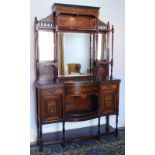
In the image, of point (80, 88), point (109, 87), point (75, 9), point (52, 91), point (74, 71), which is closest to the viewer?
point (52, 91)

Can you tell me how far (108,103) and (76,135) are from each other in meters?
0.73

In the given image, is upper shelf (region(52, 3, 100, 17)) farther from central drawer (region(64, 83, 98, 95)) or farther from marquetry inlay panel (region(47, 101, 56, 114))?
marquetry inlay panel (region(47, 101, 56, 114))

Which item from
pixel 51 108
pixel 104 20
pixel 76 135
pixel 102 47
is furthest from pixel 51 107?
pixel 104 20

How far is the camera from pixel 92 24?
11.4ft

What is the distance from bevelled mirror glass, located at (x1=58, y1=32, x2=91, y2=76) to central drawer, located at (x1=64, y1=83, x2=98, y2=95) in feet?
1.24

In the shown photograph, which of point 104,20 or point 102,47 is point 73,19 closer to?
point 104,20

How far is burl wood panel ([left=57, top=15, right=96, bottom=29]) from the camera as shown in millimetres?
3271

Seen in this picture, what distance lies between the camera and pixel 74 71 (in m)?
3.43

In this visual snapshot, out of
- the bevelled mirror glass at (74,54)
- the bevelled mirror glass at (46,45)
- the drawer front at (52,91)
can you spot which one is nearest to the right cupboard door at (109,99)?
the bevelled mirror glass at (74,54)

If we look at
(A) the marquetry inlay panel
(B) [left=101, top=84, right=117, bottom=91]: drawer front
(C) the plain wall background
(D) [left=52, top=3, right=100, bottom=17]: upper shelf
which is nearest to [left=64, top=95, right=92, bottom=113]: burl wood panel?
(C) the plain wall background

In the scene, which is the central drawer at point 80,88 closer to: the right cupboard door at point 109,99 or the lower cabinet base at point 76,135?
the right cupboard door at point 109,99

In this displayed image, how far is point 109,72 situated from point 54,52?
3.65 feet
